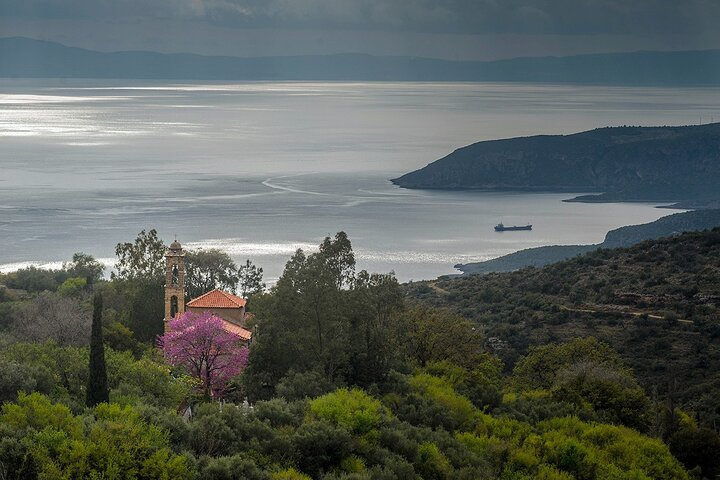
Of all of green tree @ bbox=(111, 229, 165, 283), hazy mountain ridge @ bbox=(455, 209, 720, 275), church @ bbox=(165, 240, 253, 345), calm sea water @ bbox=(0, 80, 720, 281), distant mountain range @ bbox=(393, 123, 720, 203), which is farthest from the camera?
distant mountain range @ bbox=(393, 123, 720, 203)

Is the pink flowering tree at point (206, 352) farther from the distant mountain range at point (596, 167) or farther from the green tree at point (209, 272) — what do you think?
the distant mountain range at point (596, 167)

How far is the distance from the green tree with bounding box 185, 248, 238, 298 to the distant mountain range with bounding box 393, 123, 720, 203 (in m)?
83.0

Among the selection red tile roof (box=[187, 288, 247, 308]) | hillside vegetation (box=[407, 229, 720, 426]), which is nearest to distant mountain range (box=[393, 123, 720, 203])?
hillside vegetation (box=[407, 229, 720, 426])

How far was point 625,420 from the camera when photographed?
25.2 meters

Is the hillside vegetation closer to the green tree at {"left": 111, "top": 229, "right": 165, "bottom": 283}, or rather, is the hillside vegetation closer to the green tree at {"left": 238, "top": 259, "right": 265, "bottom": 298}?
the green tree at {"left": 238, "top": 259, "right": 265, "bottom": 298}

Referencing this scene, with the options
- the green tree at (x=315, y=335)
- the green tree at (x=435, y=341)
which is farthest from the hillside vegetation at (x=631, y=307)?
the green tree at (x=315, y=335)

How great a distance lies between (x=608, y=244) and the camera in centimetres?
7906

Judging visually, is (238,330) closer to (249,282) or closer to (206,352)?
(206,352)

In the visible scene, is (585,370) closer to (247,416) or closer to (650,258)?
(247,416)

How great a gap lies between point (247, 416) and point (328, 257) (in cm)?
735

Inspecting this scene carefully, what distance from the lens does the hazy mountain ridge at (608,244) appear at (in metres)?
71.2

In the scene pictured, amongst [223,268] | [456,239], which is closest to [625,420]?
[223,268]

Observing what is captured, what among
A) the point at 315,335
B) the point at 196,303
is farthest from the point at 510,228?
the point at 315,335

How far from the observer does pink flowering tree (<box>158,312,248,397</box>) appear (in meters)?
25.2
